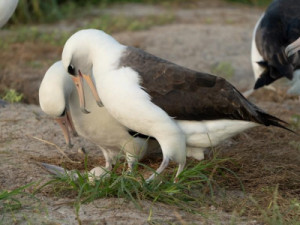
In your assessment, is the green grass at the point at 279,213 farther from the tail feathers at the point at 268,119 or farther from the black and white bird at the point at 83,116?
the black and white bird at the point at 83,116

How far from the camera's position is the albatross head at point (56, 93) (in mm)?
5062

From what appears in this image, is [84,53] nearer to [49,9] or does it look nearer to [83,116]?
[83,116]

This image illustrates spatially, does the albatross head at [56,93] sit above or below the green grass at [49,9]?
above

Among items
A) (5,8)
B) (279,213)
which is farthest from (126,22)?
(279,213)

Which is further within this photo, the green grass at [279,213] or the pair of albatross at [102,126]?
the pair of albatross at [102,126]

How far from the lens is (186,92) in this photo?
16.1 ft

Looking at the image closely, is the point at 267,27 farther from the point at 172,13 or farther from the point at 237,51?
the point at 172,13

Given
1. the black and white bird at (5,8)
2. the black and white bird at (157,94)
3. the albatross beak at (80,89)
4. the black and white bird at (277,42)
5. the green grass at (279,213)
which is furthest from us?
the black and white bird at (277,42)

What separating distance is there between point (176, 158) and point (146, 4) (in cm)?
893

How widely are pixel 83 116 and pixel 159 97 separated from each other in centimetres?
74

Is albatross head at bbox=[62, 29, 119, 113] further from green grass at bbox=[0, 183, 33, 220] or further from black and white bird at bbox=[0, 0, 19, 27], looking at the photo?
black and white bird at bbox=[0, 0, 19, 27]

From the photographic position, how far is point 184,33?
1067 centimetres

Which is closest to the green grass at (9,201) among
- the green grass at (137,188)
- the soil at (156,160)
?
the soil at (156,160)

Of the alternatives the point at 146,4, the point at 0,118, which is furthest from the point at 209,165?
the point at 146,4
